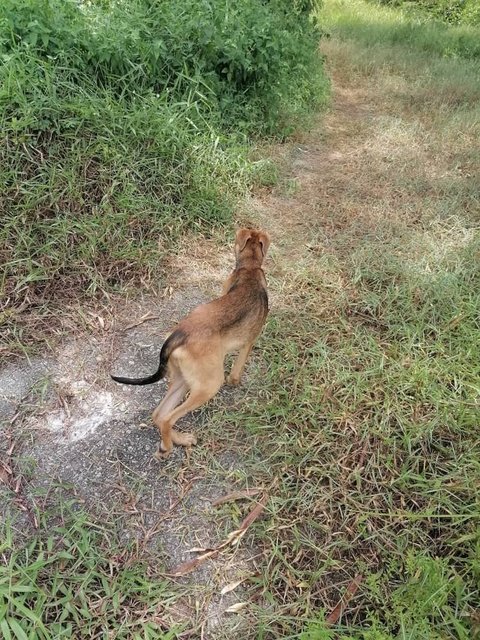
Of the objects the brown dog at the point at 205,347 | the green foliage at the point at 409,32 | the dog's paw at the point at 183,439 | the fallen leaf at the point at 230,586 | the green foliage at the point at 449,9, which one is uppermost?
the green foliage at the point at 449,9

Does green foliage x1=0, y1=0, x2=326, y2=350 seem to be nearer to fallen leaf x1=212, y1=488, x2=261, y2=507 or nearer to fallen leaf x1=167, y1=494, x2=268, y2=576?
fallen leaf x1=212, y1=488, x2=261, y2=507

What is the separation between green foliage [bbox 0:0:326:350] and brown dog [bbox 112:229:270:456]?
48.5 inches

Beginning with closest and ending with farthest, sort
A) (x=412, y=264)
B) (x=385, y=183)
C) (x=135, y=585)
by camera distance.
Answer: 1. (x=135, y=585)
2. (x=412, y=264)
3. (x=385, y=183)

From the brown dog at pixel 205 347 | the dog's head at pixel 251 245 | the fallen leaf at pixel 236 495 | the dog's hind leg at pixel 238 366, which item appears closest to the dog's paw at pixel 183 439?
the brown dog at pixel 205 347

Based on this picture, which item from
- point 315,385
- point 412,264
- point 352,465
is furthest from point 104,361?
point 412,264

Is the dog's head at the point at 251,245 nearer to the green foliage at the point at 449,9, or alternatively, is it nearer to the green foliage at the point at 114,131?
the green foliage at the point at 114,131

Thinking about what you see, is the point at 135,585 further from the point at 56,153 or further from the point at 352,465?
the point at 56,153

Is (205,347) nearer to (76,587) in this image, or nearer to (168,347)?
(168,347)

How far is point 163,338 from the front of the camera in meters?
3.34

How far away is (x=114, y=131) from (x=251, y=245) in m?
1.79

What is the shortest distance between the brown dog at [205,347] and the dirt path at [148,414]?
0.22 m

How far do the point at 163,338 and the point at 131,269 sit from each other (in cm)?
72

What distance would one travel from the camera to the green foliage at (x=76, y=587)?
192 cm

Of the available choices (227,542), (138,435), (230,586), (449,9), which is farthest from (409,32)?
(230,586)
